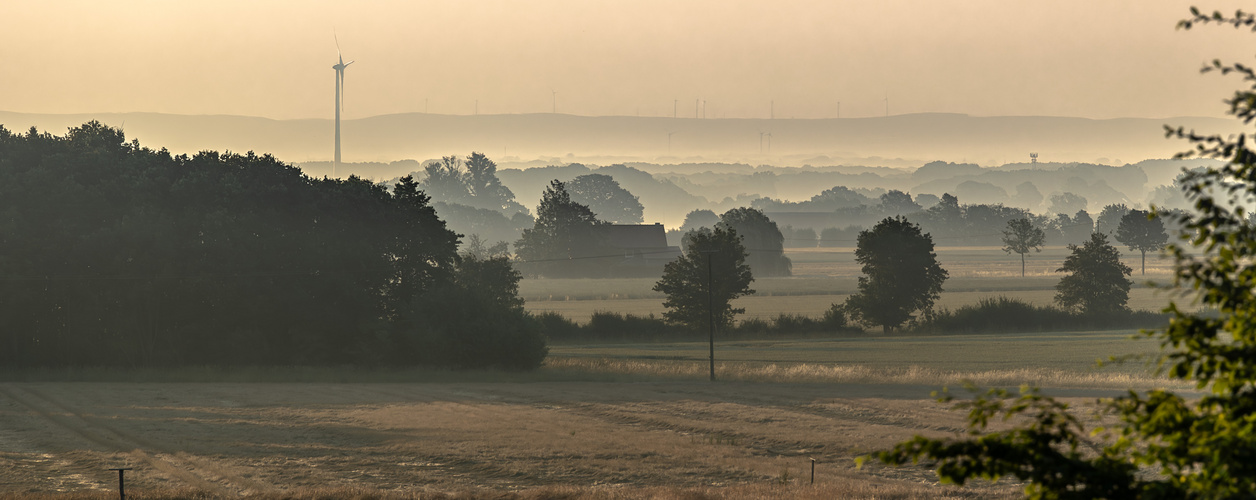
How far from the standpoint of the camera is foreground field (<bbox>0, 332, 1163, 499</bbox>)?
77.9ft

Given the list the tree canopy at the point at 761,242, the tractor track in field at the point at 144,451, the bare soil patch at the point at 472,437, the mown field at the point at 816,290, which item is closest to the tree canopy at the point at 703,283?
the mown field at the point at 816,290

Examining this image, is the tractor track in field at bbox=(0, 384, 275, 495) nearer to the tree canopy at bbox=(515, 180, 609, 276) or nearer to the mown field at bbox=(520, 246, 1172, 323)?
the mown field at bbox=(520, 246, 1172, 323)

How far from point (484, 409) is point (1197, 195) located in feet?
105

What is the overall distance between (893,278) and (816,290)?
31.7 meters

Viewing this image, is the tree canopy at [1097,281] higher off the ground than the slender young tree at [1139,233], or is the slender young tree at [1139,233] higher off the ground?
the slender young tree at [1139,233]

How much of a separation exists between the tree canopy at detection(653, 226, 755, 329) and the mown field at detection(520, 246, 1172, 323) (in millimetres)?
7351

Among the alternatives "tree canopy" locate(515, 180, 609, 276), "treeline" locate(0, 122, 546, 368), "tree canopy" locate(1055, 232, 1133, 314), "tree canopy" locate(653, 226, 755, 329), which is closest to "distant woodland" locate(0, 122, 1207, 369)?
"treeline" locate(0, 122, 546, 368)

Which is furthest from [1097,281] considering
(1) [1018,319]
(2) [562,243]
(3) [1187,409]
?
(2) [562,243]

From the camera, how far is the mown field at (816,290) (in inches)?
3553

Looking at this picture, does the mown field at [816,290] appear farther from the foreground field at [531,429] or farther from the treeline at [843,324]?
the foreground field at [531,429]

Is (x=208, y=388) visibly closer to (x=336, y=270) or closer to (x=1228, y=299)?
(x=336, y=270)

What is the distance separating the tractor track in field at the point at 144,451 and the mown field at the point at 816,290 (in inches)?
1739

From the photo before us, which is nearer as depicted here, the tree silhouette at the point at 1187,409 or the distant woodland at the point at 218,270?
the tree silhouette at the point at 1187,409

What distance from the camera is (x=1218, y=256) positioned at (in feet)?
23.8
